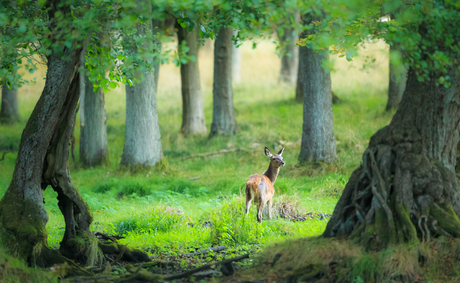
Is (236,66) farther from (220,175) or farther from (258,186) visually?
(258,186)

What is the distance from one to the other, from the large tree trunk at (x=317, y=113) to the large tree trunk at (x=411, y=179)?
24.8 ft

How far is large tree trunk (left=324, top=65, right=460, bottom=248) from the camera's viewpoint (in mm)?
5879

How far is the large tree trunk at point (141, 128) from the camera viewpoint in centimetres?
1490

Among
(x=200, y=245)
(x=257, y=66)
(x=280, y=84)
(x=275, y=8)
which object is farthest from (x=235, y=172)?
(x=257, y=66)

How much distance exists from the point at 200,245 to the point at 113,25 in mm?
3830

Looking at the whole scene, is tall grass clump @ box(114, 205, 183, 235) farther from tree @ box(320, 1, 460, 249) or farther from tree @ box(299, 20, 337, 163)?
tree @ box(299, 20, 337, 163)

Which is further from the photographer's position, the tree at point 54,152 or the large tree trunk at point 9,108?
the large tree trunk at point 9,108

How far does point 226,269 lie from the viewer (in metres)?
6.20

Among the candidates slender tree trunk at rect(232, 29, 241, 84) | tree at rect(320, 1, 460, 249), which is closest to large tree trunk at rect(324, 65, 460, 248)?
tree at rect(320, 1, 460, 249)

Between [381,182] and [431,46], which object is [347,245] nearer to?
[381,182]

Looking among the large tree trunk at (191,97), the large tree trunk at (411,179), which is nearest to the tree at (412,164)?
the large tree trunk at (411,179)

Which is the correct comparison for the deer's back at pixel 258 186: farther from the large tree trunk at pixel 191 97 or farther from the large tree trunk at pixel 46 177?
the large tree trunk at pixel 191 97

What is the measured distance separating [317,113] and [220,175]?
3.53 m

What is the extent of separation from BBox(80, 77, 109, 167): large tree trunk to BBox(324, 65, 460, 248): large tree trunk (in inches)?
461
